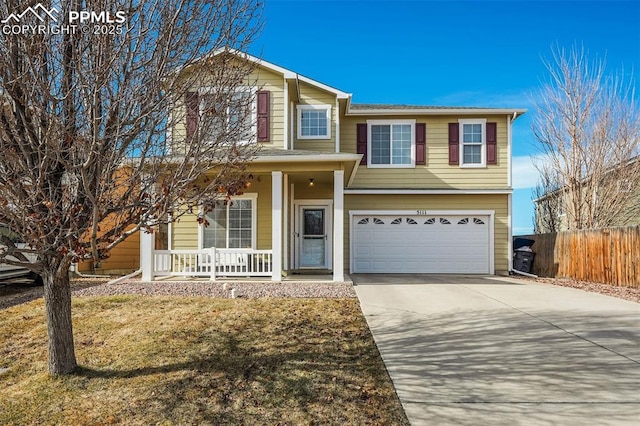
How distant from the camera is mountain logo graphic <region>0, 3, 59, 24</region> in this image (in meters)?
3.42

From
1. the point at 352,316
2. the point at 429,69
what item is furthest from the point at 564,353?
the point at 429,69

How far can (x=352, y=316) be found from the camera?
22.6ft

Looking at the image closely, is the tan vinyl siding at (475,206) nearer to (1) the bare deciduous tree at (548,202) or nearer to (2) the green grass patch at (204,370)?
(1) the bare deciduous tree at (548,202)

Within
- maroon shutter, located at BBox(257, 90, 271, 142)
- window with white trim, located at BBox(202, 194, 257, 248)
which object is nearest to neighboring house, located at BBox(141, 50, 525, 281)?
maroon shutter, located at BBox(257, 90, 271, 142)

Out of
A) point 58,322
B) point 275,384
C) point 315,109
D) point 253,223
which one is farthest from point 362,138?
point 58,322

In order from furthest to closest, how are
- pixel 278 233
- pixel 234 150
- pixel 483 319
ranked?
pixel 278 233, pixel 483 319, pixel 234 150

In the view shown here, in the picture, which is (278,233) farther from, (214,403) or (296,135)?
(214,403)

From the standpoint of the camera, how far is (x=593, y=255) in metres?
11.8

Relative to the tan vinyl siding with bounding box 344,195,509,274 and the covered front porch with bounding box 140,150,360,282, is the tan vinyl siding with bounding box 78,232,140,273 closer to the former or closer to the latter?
the covered front porch with bounding box 140,150,360,282

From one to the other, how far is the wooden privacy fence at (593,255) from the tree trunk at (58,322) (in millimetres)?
12134

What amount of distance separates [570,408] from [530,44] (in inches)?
540

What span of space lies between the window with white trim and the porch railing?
42 centimetres

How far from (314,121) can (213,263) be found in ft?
18.8

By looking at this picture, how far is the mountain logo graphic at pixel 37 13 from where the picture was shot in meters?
3.42
